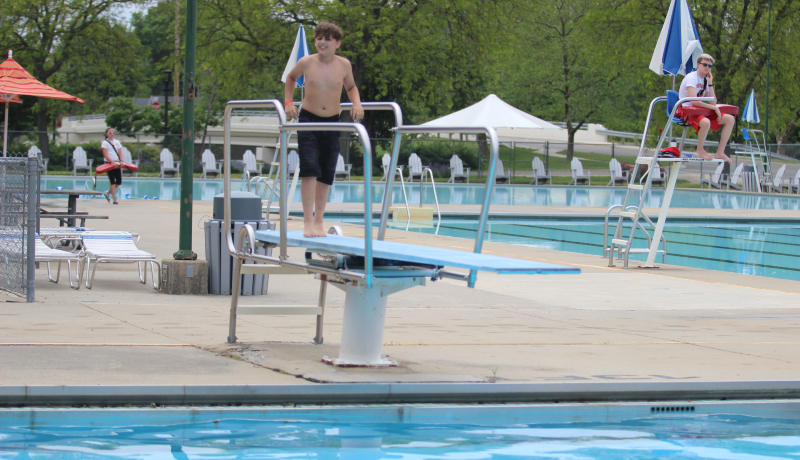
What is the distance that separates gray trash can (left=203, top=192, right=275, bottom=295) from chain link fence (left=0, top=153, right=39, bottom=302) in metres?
1.72

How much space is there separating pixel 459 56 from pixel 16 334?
36.6 meters

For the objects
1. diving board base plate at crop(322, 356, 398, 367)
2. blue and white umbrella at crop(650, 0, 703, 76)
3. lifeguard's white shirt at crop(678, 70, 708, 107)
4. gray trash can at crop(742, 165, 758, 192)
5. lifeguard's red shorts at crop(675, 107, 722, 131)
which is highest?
blue and white umbrella at crop(650, 0, 703, 76)

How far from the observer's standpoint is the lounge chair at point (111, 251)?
29.5 feet

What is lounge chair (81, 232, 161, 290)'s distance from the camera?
8992 mm

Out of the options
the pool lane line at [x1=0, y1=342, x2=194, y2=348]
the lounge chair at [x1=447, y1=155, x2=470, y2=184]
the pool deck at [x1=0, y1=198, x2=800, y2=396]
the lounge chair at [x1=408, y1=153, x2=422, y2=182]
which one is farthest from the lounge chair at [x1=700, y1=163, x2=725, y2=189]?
the pool lane line at [x1=0, y1=342, x2=194, y2=348]

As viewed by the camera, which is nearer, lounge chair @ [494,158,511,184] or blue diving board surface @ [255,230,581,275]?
blue diving board surface @ [255,230,581,275]

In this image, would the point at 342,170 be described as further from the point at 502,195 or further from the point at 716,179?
the point at 716,179

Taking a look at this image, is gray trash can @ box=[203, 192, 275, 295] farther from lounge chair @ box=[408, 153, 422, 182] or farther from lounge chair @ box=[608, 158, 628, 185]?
lounge chair @ box=[608, 158, 628, 185]

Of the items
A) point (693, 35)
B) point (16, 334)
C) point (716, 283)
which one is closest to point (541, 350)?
point (16, 334)

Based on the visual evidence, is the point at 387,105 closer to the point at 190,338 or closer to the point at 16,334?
the point at 190,338

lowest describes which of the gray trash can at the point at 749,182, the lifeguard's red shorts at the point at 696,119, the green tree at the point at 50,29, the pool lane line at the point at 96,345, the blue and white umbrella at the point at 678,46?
the pool lane line at the point at 96,345

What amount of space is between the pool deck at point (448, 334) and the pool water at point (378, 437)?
329mm

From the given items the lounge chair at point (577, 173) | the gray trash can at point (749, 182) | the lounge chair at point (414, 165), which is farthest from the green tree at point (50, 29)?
the gray trash can at point (749, 182)

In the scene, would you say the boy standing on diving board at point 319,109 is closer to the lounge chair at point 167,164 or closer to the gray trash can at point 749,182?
the lounge chair at point 167,164
